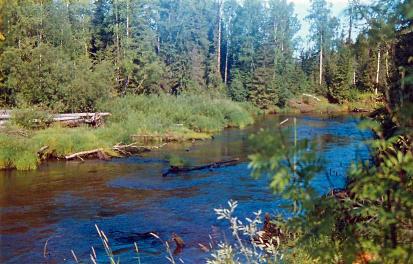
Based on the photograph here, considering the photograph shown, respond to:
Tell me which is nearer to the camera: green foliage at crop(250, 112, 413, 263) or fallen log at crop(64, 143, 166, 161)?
green foliage at crop(250, 112, 413, 263)

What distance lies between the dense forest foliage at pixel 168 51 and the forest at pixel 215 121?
116 mm

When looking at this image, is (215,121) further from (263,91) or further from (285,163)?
(285,163)

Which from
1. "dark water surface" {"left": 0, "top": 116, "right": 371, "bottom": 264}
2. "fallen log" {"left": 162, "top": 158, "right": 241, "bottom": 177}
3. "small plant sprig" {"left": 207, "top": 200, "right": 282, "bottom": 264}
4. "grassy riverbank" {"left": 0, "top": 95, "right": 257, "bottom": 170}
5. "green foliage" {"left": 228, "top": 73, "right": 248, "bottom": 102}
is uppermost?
"green foliage" {"left": 228, "top": 73, "right": 248, "bottom": 102}

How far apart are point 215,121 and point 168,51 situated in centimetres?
2067

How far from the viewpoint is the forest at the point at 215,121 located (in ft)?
6.39

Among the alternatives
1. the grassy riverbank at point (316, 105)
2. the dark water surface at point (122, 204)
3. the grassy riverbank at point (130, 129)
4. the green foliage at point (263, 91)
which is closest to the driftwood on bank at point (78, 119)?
the grassy riverbank at point (130, 129)

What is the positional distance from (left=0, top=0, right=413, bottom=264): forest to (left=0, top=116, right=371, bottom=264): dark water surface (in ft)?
0.25

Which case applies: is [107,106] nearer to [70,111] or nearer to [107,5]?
[70,111]

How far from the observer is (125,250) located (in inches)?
336

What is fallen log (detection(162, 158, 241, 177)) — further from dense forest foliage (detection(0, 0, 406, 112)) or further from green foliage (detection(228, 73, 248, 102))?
green foliage (detection(228, 73, 248, 102))

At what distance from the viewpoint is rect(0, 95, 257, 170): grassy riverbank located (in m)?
16.7

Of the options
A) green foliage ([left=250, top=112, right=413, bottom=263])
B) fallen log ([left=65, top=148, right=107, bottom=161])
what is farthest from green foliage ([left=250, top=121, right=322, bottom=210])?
fallen log ([left=65, top=148, right=107, bottom=161])

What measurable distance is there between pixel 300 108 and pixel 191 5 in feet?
66.0

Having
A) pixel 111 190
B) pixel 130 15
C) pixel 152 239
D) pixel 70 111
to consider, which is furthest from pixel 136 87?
pixel 152 239
